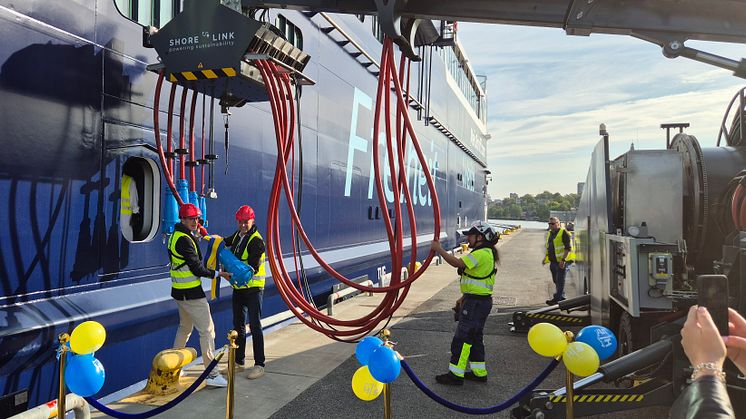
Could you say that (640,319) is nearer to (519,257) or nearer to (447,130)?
(447,130)

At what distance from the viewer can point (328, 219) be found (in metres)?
8.58

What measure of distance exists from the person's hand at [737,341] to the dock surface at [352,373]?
9.21ft

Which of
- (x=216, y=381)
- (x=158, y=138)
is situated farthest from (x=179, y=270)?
(x=158, y=138)

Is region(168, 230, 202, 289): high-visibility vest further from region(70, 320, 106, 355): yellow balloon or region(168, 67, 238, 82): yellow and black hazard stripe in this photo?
region(70, 320, 106, 355): yellow balloon

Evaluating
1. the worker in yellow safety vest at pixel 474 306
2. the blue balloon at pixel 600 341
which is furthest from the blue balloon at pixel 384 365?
the worker in yellow safety vest at pixel 474 306

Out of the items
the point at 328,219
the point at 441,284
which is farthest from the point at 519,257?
the point at 328,219

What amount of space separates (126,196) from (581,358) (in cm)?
405

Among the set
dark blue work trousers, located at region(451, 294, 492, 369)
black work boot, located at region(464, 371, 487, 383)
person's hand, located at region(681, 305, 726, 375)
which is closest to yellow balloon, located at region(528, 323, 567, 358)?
person's hand, located at region(681, 305, 726, 375)

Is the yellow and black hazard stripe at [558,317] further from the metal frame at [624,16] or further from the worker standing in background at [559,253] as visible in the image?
the metal frame at [624,16]

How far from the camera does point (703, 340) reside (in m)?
1.42

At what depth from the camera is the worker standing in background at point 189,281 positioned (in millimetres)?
4621

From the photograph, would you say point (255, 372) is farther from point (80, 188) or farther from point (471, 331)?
point (80, 188)

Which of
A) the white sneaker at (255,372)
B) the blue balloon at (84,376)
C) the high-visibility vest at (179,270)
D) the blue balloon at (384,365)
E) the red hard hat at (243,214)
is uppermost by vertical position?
the red hard hat at (243,214)

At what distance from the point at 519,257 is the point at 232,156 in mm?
15858
